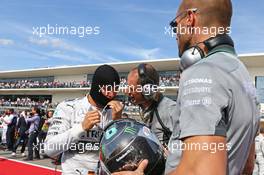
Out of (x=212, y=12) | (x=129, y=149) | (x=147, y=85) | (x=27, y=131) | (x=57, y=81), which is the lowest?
(x=27, y=131)

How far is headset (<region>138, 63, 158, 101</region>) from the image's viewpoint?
3.20 meters

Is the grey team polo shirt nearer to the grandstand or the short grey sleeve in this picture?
the short grey sleeve

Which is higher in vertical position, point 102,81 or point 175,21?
point 175,21

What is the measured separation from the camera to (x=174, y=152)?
158 centimetres

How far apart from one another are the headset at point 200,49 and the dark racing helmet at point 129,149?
1.63ft

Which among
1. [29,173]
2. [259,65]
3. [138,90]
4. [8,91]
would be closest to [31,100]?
[8,91]

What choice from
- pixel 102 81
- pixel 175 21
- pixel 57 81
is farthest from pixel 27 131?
pixel 57 81

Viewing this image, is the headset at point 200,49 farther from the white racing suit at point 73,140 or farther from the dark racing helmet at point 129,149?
the white racing suit at point 73,140

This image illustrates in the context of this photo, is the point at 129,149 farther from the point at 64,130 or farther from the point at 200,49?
the point at 64,130

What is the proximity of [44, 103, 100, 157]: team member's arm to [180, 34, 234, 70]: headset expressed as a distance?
108cm

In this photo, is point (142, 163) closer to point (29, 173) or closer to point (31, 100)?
point (29, 173)

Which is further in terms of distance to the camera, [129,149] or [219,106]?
[129,149]

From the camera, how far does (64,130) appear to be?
2.83 metres

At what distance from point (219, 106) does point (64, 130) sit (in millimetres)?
1745
